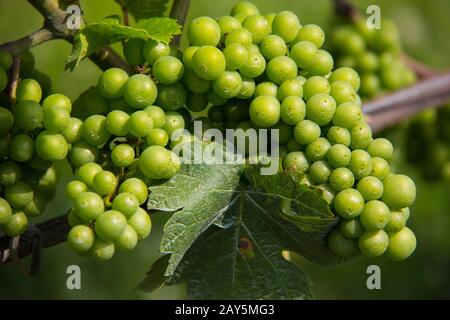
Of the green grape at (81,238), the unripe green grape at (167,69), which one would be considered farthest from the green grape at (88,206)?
the unripe green grape at (167,69)

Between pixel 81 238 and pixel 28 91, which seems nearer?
pixel 81 238

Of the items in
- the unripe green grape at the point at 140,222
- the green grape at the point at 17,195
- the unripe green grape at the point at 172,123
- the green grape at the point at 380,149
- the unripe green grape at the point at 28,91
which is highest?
the unripe green grape at the point at 28,91

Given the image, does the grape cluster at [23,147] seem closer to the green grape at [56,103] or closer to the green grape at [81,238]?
the green grape at [56,103]

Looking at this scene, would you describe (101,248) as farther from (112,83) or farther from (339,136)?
(339,136)

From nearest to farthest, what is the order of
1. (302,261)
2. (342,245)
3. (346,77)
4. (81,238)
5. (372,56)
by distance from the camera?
1. (81,238)
2. (342,245)
3. (346,77)
4. (372,56)
5. (302,261)

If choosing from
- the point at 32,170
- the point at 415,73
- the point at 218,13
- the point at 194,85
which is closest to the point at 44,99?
the point at 32,170

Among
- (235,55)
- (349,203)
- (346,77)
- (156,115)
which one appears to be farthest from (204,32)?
(349,203)
